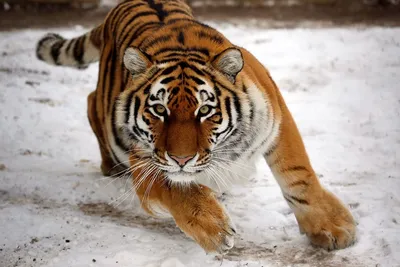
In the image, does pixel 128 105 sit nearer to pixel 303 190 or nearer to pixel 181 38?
pixel 181 38

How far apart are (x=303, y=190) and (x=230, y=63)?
72cm

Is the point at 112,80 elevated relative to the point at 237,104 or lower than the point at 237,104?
lower

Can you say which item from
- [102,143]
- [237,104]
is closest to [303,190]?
[237,104]

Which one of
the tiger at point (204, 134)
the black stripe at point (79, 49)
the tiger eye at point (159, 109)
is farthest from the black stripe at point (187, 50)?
the black stripe at point (79, 49)

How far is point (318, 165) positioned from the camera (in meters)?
3.62

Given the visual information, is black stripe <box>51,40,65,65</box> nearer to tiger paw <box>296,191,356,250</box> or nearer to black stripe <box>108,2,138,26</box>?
black stripe <box>108,2,138,26</box>

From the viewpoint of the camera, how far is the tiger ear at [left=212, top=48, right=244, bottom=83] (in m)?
2.34

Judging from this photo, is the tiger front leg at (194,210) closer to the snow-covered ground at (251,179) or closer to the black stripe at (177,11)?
the snow-covered ground at (251,179)

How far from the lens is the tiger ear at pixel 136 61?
2430mm

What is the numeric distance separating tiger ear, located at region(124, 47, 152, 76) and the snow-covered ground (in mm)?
808

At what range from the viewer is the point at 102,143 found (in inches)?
140

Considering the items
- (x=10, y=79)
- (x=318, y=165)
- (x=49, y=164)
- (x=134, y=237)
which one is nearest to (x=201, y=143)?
(x=134, y=237)

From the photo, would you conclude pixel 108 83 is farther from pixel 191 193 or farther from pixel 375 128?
pixel 375 128

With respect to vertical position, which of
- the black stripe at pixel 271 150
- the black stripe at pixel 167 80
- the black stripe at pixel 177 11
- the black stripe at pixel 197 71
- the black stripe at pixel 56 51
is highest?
the black stripe at pixel 177 11
